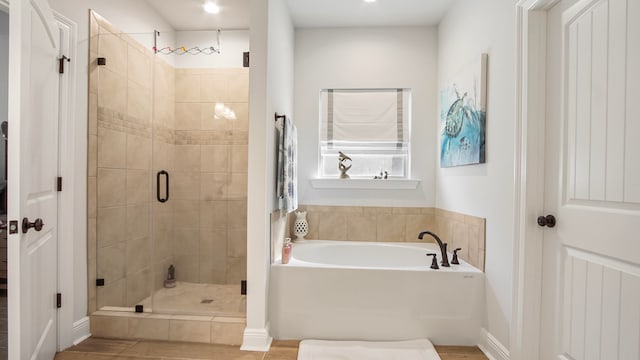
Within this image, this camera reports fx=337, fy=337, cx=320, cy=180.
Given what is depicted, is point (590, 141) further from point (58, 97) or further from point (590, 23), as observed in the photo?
point (58, 97)

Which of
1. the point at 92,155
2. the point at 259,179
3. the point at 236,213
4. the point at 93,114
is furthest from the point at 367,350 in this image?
the point at 93,114

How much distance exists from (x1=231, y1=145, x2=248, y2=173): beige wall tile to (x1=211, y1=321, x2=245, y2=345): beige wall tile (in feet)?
4.32

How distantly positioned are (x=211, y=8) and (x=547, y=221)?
2934mm

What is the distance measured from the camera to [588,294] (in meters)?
1.49

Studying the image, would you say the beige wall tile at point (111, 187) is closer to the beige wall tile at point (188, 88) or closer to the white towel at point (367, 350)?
the beige wall tile at point (188, 88)

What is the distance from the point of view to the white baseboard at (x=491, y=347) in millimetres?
1975

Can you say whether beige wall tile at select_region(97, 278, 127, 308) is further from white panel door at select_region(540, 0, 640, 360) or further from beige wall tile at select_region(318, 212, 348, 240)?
white panel door at select_region(540, 0, 640, 360)

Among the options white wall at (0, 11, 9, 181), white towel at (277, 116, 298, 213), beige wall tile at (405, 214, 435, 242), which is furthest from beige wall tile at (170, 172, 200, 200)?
beige wall tile at (405, 214, 435, 242)

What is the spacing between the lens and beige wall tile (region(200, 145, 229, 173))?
10.1 ft

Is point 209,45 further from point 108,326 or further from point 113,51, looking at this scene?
point 108,326

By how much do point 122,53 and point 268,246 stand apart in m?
1.82

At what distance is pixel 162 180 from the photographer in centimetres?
289

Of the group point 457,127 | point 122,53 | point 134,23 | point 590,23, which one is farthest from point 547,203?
point 134,23

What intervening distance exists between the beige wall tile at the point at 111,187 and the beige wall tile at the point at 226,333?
1162mm
